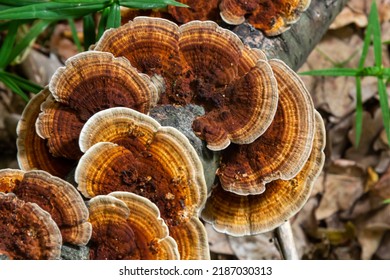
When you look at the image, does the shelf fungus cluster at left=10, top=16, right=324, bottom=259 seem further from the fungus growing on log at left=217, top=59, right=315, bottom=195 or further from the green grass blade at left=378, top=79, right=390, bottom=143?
Answer: the green grass blade at left=378, top=79, right=390, bottom=143

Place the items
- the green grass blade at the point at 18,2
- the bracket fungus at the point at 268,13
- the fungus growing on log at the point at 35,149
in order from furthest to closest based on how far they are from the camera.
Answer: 1. the green grass blade at the point at 18,2
2. the bracket fungus at the point at 268,13
3. the fungus growing on log at the point at 35,149

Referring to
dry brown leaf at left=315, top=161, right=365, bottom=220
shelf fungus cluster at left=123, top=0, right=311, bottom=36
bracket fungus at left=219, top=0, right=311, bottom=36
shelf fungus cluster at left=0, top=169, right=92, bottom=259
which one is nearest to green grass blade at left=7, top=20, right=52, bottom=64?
shelf fungus cluster at left=123, top=0, right=311, bottom=36

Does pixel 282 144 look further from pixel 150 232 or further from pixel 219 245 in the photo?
pixel 219 245

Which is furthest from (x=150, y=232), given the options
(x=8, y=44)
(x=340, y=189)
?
(x=340, y=189)

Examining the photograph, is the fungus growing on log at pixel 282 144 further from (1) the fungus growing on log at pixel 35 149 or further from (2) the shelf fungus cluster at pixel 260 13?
(1) the fungus growing on log at pixel 35 149

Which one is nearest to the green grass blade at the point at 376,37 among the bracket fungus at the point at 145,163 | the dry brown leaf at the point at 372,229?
the dry brown leaf at the point at 372,229
